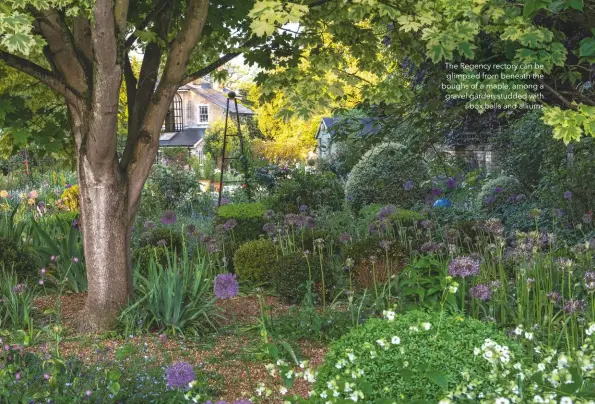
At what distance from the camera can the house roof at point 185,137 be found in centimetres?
3816

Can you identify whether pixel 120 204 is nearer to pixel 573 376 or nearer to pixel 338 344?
pixel 338 344

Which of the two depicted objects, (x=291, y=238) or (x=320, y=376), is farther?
(x=291, y=238)

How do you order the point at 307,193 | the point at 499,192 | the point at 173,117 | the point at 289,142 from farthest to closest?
the point at 289,142 → the point at 173,117 → the point at 307,193 → the point at 499,192

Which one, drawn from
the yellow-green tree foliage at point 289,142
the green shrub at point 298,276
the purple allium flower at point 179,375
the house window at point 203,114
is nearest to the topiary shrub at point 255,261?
the green shrub at point 298,276

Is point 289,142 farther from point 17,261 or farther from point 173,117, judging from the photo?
point 17,261

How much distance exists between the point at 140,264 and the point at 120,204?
164cm

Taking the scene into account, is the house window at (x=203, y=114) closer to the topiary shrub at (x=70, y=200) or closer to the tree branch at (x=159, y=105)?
the topiary shrub at (x=70, y=200)

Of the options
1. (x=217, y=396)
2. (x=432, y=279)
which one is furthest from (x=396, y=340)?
(x=432, y=279)

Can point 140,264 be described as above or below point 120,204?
below

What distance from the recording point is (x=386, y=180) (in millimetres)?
12602

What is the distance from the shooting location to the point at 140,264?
7062mm

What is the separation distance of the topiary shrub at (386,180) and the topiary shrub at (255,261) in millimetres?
5216

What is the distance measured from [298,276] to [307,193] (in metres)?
6.13

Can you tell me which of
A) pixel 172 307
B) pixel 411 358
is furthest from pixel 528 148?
pixel 411 358
